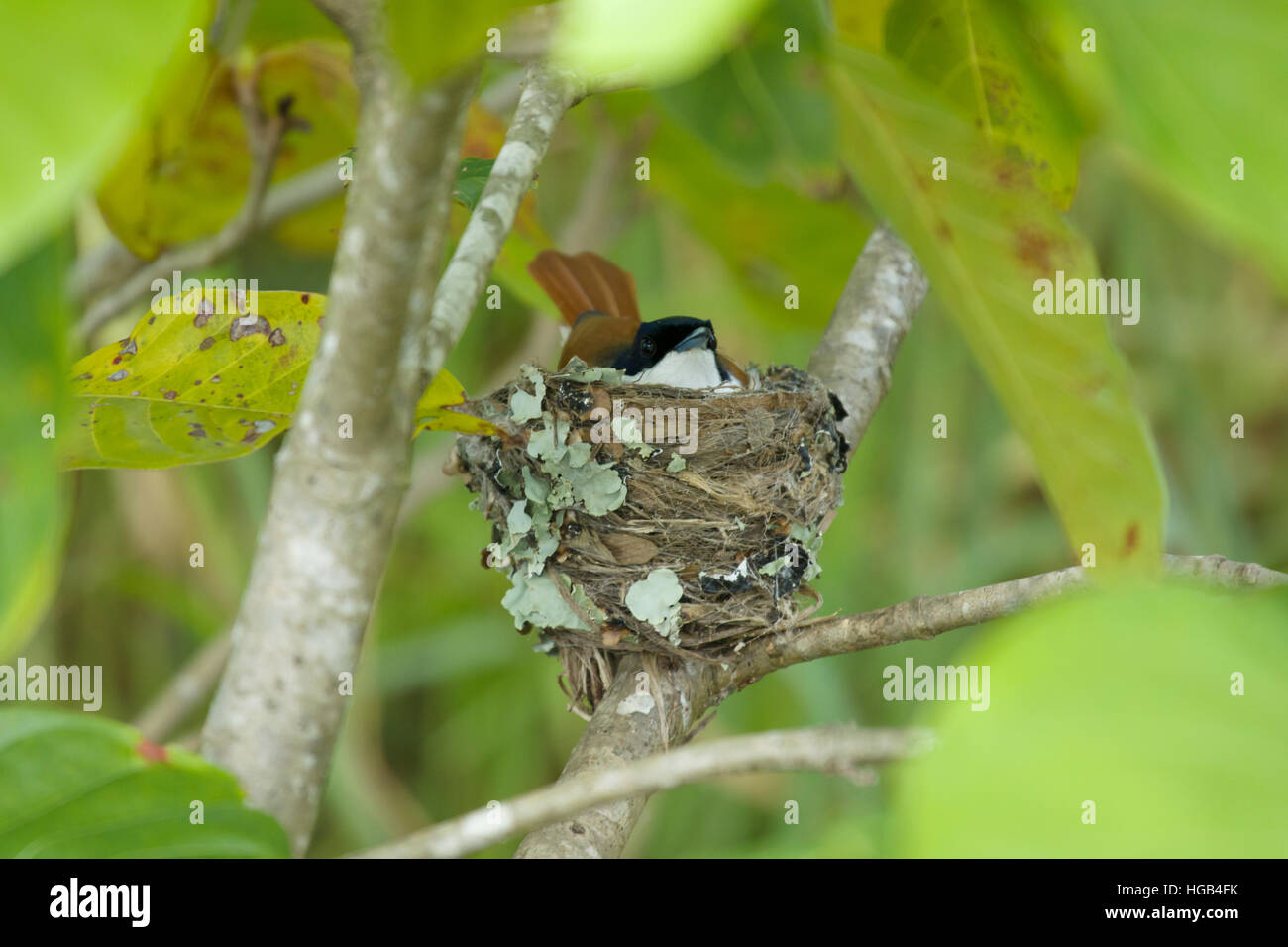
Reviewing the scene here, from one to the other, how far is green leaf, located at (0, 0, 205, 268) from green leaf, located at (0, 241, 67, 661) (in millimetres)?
147

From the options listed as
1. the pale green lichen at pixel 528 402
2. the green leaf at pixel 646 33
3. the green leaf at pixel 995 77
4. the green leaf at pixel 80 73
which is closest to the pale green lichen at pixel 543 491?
the pale green lichen at pixel 528 402

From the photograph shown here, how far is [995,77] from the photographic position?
125 cm

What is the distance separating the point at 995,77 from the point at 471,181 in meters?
0.65

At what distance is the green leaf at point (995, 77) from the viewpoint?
1.16m

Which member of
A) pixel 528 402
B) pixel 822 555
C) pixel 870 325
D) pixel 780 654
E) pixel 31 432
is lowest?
pixel 780 654

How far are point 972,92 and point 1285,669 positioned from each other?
3.13ft

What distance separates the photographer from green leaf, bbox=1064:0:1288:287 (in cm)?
47

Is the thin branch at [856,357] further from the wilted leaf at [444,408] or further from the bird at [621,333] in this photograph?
the wilted leaf at [444,408]

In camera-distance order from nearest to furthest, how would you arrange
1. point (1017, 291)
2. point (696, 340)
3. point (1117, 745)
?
point (1117, 745) < point (1017, 291) < point (696, 340)

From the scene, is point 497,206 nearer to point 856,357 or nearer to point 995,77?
point 995,77

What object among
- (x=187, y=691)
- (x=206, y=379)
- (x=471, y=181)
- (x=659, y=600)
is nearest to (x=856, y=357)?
(x=659, y=600)

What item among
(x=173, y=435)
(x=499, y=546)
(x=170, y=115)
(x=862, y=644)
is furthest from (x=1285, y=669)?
(x=170, y=115)

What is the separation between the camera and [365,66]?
2.31 ft

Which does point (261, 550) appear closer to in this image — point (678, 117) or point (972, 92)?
point (678, 117)
